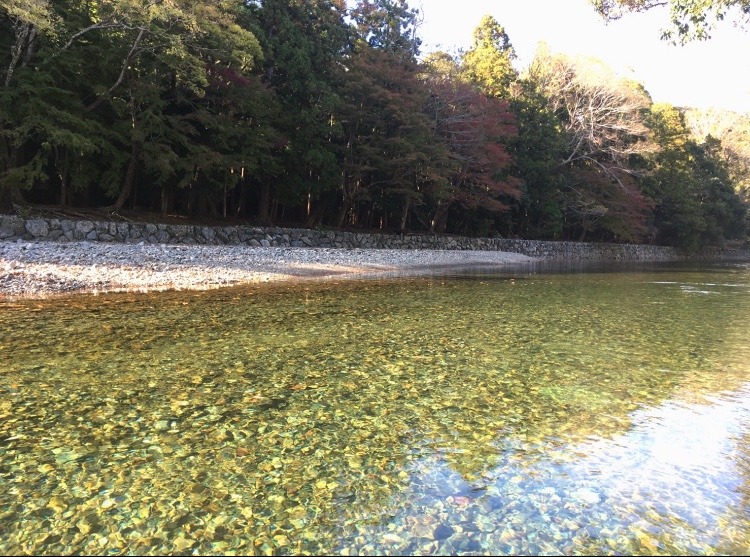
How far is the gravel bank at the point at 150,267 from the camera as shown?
1040cm

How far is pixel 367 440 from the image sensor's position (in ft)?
11.4

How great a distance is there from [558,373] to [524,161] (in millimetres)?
29969

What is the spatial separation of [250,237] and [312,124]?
18.0ft

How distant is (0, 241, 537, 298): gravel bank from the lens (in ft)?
34.1

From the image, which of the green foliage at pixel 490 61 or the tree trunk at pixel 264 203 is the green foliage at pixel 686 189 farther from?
the tree trunk at pixel 264 203

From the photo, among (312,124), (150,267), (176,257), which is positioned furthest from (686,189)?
(150,267)

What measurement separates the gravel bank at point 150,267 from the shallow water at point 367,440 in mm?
3817

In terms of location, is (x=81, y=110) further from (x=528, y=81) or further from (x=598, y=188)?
(x=598, y=188)

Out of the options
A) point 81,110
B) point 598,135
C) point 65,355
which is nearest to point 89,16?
point 81,110

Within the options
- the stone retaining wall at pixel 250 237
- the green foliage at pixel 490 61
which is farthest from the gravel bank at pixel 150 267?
the green foliage at pixel 490 61

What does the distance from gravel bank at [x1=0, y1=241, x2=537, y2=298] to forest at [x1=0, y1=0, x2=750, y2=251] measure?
339cm

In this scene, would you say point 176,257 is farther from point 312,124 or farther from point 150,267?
point 312,124

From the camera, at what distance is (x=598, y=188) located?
36.8 meters

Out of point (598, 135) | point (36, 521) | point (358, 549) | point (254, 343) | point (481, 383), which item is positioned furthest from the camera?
point (598, 135)
